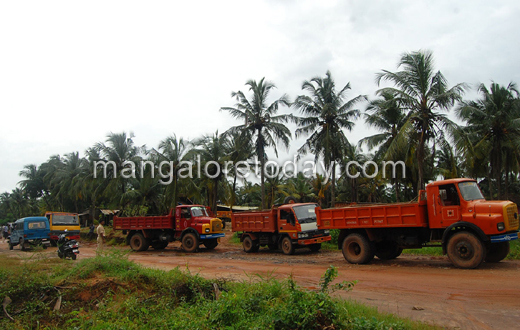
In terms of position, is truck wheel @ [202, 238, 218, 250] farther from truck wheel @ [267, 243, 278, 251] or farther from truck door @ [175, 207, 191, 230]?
truck wheel @ [267, 243, 278, 251]

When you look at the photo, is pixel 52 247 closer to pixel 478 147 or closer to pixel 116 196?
pixel 116 196

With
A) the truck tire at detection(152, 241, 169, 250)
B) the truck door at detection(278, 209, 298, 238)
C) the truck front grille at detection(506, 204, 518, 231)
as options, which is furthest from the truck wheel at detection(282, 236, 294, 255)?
the truck front grille at detection(506, 204, 518, 231)

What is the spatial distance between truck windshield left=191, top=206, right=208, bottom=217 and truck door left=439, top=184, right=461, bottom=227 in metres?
11.8

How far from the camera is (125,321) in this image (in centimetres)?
529

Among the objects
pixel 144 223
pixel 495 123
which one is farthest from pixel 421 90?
pixel 144 223

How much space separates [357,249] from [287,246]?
4.01 metres

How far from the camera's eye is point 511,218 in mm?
9789

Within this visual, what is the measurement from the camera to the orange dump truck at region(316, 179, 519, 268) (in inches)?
381

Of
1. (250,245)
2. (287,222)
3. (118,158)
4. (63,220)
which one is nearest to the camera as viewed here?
(287,222)

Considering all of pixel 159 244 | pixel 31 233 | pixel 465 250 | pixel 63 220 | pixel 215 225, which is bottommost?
pixel 159 244

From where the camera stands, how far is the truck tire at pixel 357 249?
474 inches

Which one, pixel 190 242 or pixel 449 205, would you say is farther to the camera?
pixel 190 242

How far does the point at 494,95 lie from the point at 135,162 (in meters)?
27.3

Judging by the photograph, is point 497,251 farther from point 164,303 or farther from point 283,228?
point 164,303
